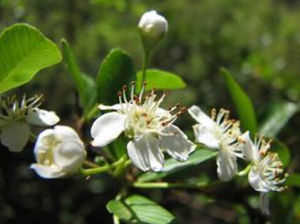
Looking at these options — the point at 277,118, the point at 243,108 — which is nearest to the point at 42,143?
the point at 243,108

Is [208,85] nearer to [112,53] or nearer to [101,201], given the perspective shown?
[101,201]

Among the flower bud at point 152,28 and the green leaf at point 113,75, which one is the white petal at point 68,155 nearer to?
the green leaf at point 113,75

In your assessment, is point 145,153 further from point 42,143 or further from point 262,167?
point 262,167

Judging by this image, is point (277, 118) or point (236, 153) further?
point (277, 118)

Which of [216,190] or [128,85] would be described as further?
[216,190]

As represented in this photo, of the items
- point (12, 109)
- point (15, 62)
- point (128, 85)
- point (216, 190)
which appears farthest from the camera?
point (216, 190)

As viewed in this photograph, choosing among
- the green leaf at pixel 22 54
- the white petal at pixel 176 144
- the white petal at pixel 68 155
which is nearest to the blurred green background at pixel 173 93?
the white petal at pixel 176 144

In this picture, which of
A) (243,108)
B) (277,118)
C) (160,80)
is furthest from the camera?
(277,118)

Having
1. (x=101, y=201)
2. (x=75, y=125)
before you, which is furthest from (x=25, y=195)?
(x=75, y=125)
